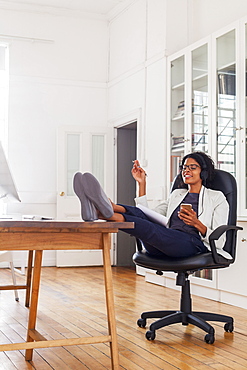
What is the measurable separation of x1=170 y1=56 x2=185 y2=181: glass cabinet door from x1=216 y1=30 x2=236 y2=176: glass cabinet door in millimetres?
653

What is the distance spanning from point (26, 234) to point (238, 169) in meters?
2.51

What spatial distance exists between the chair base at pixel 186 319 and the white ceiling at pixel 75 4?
4575mm

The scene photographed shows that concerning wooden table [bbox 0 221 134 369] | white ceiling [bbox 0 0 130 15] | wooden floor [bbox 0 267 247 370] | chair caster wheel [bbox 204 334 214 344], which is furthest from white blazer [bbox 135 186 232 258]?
white ceiling [bbox 0 0 130 15]

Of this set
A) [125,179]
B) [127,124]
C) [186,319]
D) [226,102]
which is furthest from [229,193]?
[125,179]

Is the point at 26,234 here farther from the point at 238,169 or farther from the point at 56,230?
the point at 238,169

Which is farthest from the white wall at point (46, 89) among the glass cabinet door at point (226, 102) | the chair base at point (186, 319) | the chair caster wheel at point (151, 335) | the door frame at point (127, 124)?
the chair caster wheel at point (151, 335)

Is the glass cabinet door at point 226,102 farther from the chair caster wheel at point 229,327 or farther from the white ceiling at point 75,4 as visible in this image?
the white ceiling at point 75,4

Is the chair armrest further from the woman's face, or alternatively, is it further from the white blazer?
the woman's face

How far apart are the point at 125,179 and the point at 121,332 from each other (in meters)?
4.12

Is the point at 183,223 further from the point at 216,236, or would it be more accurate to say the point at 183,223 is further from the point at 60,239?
the point at 60,239

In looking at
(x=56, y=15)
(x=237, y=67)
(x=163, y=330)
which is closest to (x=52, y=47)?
(x=56, y=15)

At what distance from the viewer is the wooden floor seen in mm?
2574

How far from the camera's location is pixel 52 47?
7.07 m

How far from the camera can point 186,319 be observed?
10.4 ft
